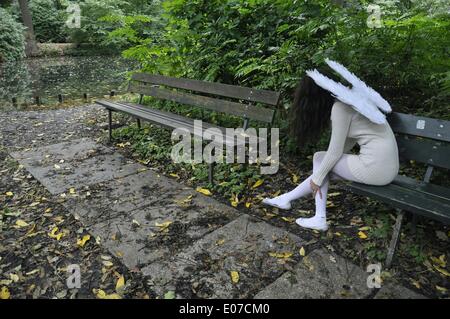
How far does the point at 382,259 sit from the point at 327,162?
33.0 inches

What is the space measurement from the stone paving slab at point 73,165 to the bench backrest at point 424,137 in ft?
10.0

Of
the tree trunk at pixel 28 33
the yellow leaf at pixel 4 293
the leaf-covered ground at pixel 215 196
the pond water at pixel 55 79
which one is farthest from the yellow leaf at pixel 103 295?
the tree trunk at pixel 28 33

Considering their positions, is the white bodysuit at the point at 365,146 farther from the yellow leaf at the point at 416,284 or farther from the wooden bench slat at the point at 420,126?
the yellow leaf at the point at 416,284

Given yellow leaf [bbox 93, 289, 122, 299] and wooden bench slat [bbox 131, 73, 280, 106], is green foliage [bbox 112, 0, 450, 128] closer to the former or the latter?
wooden bench slat [bbox 131, 73, 280, 106]

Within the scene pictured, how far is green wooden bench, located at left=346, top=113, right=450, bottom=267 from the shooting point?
7.79ft

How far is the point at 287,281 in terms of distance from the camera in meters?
2.49

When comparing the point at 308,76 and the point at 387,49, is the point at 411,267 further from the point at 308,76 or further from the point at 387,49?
the point at 387,49

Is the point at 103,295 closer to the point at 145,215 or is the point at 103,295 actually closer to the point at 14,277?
the point at 14,277

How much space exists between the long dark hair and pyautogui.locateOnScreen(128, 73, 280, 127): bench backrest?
0.77 m

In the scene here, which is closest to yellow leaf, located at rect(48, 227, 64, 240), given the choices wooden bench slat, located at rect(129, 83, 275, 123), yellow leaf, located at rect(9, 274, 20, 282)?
yellow leaf, located at rect(9, 274, 20, 282)

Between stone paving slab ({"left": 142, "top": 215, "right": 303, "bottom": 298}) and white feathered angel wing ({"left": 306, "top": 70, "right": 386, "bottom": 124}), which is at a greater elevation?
white feathered angel wing ({"left": 306, "top": 70, "right": 386, "bottom": 124})

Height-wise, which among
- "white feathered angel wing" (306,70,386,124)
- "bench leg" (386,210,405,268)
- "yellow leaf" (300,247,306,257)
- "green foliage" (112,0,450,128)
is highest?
"green foliage" (112,0,450,128)
